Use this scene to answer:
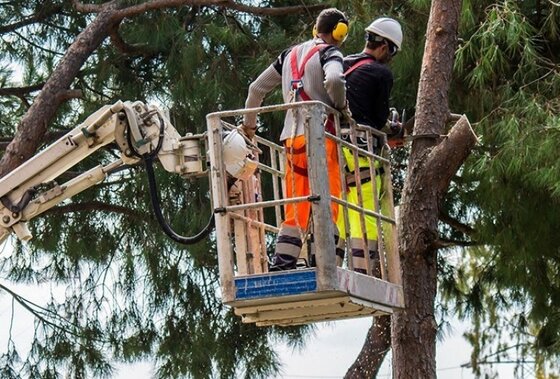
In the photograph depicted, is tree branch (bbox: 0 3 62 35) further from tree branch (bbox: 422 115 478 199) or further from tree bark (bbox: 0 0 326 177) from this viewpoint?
tree branch (bbox: 422 115 478 199)

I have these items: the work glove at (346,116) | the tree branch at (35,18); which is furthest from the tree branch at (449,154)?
the tree branch at (35,18)

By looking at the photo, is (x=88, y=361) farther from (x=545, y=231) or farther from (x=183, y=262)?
(x=545, y=231)

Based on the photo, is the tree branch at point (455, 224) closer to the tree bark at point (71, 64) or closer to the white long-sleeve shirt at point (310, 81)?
the tree bark at point (71, 64)

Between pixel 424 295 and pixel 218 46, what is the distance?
459cm

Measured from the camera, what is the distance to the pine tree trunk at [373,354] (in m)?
12.4

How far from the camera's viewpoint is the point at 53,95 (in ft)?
39.7

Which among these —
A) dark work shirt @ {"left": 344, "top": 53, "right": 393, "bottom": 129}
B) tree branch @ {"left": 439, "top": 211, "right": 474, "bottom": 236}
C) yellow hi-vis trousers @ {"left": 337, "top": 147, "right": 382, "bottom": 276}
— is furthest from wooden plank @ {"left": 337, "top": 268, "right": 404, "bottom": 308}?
tree branch @ {"left": 439, "top": 211, "right": 474, "bottom": 236}

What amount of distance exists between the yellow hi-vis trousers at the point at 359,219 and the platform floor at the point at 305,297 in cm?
15

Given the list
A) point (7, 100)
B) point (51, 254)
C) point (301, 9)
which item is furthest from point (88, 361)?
point (301, 9)

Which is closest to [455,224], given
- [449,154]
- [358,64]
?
[449,154]

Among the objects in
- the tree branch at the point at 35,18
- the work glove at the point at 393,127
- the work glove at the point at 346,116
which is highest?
the tree branch at the point at 35,18

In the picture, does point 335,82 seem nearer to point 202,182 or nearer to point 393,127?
point 393,127

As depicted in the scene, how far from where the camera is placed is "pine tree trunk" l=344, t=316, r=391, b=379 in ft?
40.8

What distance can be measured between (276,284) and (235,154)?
63 centimetres
